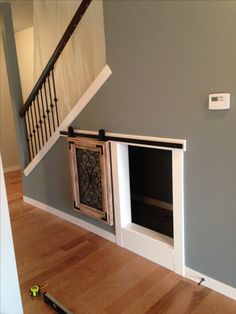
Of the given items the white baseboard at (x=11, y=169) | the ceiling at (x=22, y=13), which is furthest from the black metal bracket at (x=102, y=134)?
the white baseboard at (x=11, y=169)

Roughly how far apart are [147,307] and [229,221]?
79 cm

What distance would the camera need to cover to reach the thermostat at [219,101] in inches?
66.2

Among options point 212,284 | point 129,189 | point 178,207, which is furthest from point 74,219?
point 212,284

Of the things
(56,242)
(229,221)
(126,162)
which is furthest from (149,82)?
(56,242)

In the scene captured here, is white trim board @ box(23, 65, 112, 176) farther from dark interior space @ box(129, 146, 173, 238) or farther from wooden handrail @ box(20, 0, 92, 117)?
dark interior space @ box(129, 146, 173, 238)

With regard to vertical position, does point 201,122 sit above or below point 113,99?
below

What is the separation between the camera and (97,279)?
2178mm

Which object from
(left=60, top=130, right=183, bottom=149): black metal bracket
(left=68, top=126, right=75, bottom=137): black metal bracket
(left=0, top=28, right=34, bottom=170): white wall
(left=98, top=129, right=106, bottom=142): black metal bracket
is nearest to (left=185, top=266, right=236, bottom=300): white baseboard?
(left=60, top=130, right=183, bottom=149): black metal bracket

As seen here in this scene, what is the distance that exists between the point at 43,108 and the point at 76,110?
712 millimetres

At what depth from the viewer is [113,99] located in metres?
2.35

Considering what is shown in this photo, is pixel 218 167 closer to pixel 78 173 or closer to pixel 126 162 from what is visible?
pixel 126 162

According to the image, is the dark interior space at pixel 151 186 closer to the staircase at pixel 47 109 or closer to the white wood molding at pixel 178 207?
the white wood molding at pixel 178 207

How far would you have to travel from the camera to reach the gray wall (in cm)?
170

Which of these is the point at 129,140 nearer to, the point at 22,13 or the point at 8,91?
the point at 22,13
